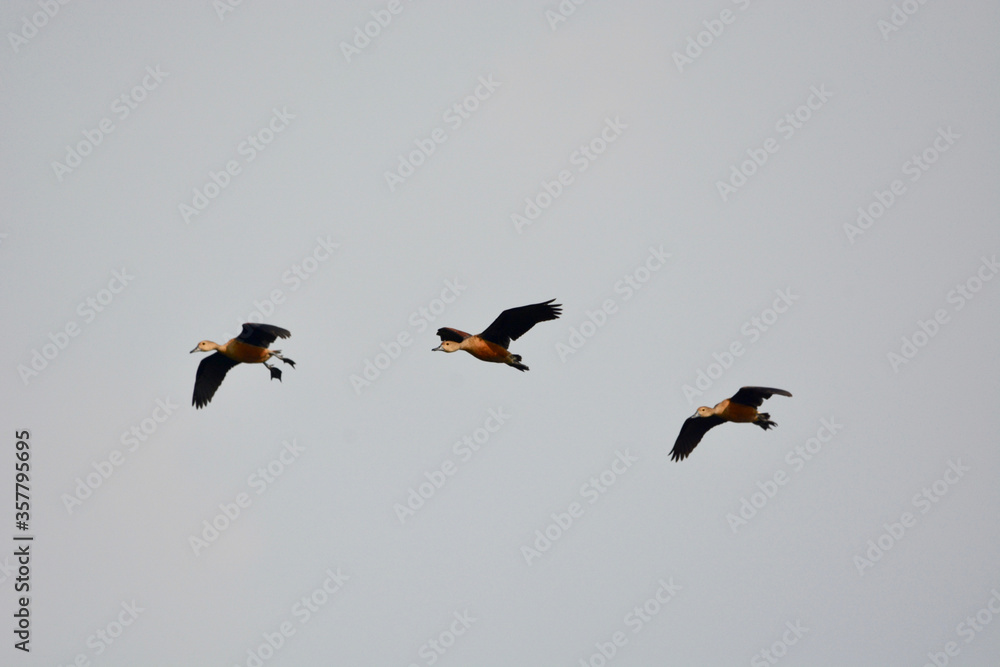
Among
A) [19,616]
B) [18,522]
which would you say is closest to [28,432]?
[18,522]

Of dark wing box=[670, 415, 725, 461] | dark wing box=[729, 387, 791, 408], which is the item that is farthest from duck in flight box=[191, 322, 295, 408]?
dark wing box=[729, 387, 791, 408]

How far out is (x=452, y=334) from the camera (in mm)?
27781

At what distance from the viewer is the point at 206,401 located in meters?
28.6

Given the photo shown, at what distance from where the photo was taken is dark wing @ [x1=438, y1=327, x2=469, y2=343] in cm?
2774

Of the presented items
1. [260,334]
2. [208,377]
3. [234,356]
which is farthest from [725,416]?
[208,377]

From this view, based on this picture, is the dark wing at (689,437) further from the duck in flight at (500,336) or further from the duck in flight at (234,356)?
the duck in flight at (234,356)

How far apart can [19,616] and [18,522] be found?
246 centimetres

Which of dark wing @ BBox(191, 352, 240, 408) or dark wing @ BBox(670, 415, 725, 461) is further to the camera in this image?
dark wing @ BBox(191, 352, 240, 408)

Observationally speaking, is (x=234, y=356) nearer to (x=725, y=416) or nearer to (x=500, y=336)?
(x=500, y=336)

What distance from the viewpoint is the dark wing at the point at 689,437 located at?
1115 inches

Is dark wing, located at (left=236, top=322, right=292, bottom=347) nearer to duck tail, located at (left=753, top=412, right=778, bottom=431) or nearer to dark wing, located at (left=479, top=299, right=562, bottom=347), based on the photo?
dark wing, located at (left=479, top=299, right=562, bottom=347)

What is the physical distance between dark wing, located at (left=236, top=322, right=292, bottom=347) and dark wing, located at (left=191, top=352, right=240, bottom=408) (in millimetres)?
1139

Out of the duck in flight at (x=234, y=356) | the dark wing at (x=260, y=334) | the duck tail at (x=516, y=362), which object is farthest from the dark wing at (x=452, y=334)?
the dark wing at (x=260, y=334)

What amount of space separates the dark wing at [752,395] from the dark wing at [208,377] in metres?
9.96
